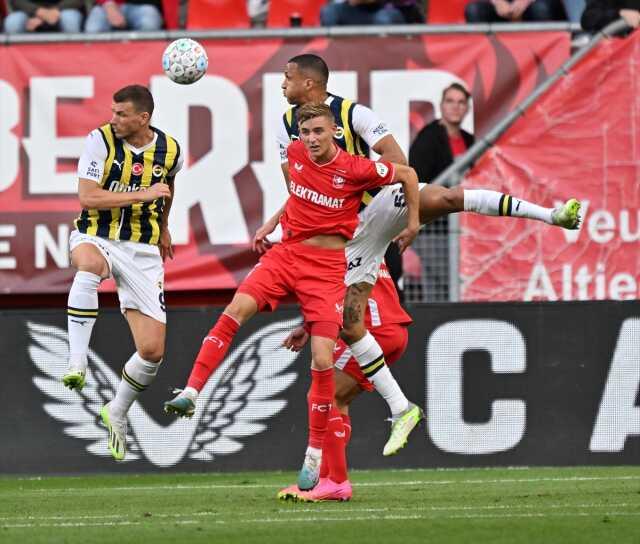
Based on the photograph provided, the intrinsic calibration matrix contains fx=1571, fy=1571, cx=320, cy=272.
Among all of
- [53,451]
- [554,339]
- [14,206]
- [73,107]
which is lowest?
[53,451]

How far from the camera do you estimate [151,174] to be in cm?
1049

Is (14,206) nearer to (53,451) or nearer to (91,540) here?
(53,451)

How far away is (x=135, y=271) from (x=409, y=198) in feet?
7.32

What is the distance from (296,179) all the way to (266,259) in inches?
19.9

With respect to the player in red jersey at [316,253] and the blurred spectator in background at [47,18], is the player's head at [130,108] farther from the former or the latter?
the blurred spectator in background at [47,18]

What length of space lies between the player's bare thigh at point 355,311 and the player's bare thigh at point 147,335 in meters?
1.57

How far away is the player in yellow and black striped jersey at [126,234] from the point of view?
33.4ft

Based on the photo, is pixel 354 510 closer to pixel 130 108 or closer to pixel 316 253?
pixel 316 253

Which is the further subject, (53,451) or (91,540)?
(53,451)

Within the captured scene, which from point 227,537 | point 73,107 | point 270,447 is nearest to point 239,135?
point 73,107

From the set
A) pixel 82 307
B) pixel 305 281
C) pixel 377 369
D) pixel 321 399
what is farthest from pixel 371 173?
pixel 82 307

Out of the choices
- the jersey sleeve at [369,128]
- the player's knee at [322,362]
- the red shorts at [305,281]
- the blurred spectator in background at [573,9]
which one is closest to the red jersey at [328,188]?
the red shorts at [305,281]

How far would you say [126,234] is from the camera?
34.7 ft

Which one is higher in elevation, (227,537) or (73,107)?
(73,107)
